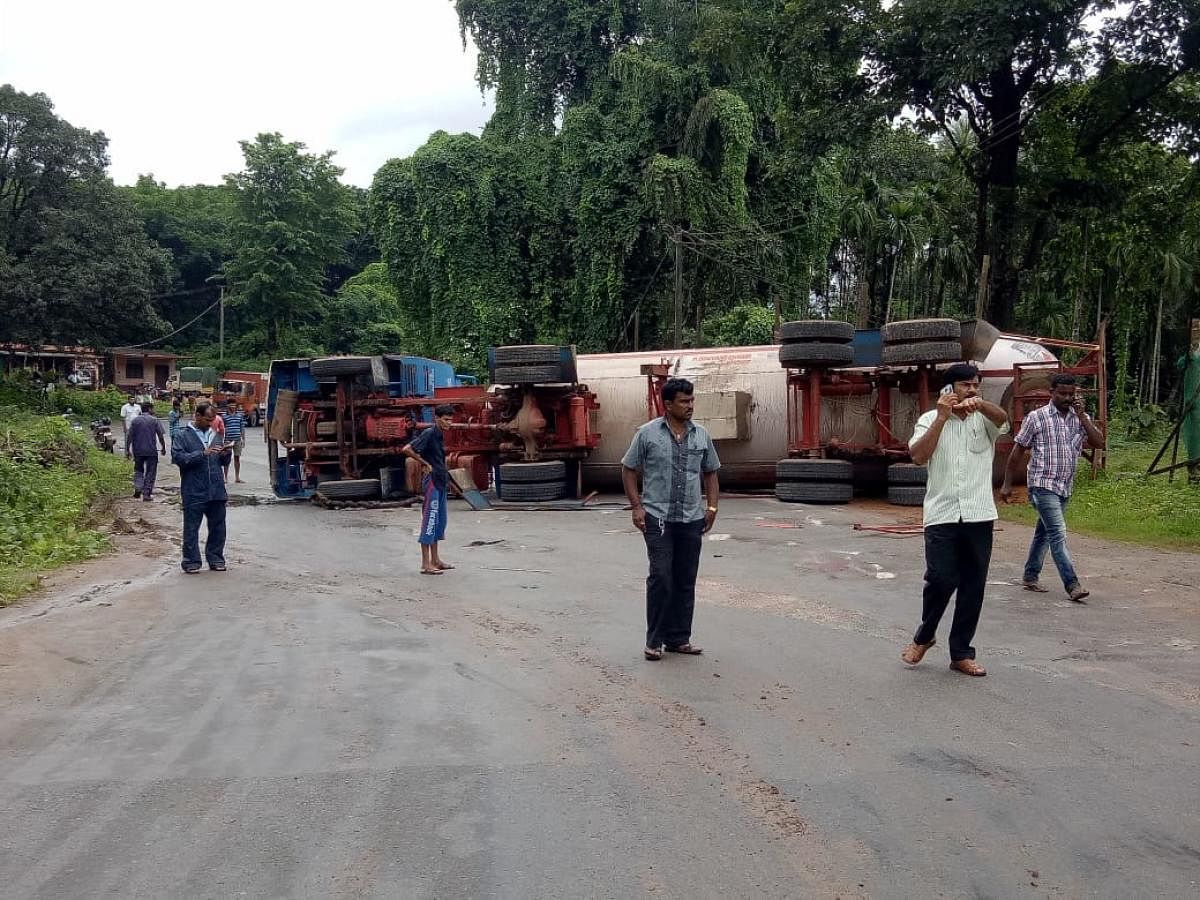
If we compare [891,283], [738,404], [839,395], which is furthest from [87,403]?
[839,395]

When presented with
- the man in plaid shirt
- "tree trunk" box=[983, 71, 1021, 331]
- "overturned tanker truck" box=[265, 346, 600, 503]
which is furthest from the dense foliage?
the man in plaid shirt

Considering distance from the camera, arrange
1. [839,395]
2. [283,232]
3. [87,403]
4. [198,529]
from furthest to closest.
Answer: [283,232] → [87,403] → [839,395] → [198,529]

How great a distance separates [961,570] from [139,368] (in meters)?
60.8

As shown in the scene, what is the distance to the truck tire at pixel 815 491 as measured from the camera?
51.8ft

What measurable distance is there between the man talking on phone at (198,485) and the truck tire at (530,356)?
6.62 metres

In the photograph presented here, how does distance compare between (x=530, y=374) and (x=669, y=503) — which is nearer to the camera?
(x=669, y=503)

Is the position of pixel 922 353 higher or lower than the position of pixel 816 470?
higher

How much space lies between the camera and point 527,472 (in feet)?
56.0

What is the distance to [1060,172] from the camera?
75.6 feet

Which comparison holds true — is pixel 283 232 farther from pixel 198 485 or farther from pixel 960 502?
pixel 960 502

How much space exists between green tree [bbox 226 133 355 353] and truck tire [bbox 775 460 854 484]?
4066cm

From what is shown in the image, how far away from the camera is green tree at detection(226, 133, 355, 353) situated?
51625mm

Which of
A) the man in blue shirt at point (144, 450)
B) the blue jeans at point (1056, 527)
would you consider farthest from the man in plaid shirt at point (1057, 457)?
the man in blue shirt at point (144, 450)

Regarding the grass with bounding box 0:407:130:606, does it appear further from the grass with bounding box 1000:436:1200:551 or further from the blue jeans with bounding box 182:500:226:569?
the grass with bounding box 1000:436:1200:551
